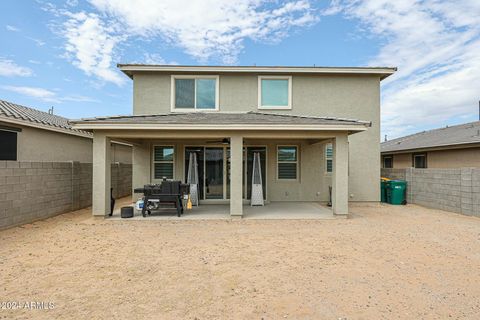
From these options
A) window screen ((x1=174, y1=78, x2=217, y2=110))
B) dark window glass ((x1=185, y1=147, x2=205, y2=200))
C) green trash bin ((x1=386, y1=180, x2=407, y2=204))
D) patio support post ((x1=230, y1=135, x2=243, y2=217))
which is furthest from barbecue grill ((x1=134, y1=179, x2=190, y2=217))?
green trash bin ((x1=386, y1=180, x2=407, y2=204))

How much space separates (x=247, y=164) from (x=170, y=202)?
152 inches

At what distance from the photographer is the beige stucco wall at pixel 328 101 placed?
11.1 m

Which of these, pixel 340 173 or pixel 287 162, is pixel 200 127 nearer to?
pixel 340 173

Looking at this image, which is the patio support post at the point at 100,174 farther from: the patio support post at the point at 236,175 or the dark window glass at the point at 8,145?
the dark window glass at the point at 8,145

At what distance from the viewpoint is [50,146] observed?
36.4 ft

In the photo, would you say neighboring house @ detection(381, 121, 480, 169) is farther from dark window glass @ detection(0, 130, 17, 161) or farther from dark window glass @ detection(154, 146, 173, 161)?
dark window glass @ detection(0, 130, 17, 161)

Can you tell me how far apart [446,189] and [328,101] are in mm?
5626

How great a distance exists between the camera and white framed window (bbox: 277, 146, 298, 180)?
11.1 meters

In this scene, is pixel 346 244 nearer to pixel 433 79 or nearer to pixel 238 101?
pixel 238 101

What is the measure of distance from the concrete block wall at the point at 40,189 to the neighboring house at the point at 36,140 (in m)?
2.21

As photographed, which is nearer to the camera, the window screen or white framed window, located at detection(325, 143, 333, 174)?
the window screen

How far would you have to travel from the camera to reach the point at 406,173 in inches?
455

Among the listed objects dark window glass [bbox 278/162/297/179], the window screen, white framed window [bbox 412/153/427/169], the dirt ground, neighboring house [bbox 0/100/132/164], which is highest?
the window screen

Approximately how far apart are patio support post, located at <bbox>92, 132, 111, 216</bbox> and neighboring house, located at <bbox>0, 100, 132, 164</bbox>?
11.4 feet
